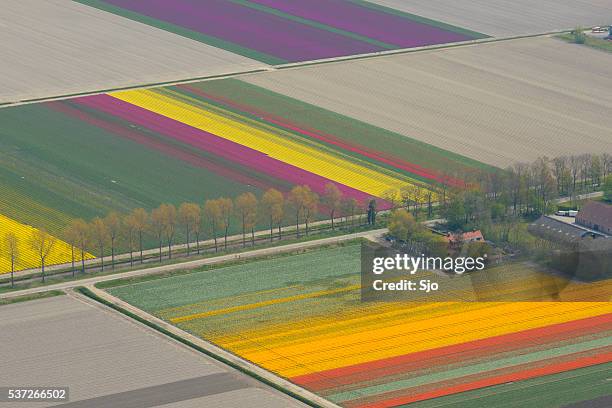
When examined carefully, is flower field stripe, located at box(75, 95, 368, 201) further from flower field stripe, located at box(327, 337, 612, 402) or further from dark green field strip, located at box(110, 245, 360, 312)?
flower field stripe, located at box(327, 337, 612, 402)

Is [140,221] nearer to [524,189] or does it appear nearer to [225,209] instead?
[225,209]

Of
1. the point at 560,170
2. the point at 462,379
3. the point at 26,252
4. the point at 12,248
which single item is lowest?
the point at 462,379

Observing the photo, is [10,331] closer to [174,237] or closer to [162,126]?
[174,237]

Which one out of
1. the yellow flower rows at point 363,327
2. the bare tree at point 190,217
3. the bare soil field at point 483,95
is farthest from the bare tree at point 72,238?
the bare soil field at point 483,95

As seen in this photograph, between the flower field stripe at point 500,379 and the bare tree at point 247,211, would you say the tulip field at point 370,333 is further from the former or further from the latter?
the bare tree at point 247,211

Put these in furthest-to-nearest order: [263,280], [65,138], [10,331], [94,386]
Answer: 1. [65,138]
2. [263,280]
3. [10,331]
4. [94,386]

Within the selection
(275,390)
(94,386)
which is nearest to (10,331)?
(94,386)

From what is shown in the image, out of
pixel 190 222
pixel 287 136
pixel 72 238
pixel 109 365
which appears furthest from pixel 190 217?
pixel 287 136
